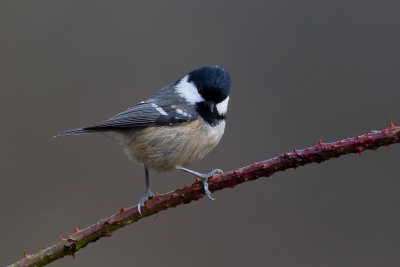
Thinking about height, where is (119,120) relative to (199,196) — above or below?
above

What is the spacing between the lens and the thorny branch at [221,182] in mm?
1091

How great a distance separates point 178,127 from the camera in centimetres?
228

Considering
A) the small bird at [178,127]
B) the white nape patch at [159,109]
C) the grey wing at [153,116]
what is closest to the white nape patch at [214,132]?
the small bird at [178,127]

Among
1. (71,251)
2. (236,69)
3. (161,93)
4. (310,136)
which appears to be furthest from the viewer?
(236,69)

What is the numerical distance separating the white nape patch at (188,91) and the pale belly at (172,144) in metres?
0.14

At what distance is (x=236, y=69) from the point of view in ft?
11.5

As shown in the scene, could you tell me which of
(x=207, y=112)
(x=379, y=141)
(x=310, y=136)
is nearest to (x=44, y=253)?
(x=379, y=141)

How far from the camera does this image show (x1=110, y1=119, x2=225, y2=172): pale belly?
2.20 metres

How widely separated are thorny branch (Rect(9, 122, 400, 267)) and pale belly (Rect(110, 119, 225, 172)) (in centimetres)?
81

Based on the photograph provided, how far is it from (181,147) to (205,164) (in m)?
1.16

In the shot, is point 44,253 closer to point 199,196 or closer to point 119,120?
point 199,196

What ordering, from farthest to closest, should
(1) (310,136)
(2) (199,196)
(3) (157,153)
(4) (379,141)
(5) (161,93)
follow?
(1) (310,136) < (5) (161,93) < (3) (157,153) < (2) (199,196) < (4) (379,141)

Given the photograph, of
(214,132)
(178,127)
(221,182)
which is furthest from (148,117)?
(221,182)

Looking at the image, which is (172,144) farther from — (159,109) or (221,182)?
(221,182)
